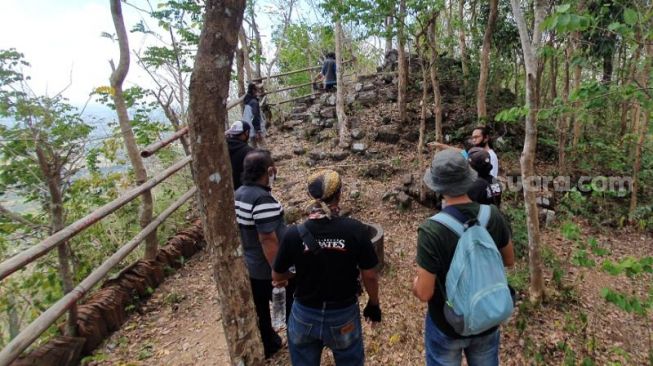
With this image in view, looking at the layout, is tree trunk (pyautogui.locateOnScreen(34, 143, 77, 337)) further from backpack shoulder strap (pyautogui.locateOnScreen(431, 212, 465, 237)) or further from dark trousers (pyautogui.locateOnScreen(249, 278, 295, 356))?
backpack shoulder strap (pyautogui.locateOnScreen(431, 212, 465, 237))

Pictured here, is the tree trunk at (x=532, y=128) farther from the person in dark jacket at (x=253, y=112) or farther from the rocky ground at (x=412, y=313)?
the person in dark jacket at (x=253, y=112)

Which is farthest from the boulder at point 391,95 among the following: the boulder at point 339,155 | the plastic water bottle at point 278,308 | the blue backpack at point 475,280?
the blue backpack at point 475,280

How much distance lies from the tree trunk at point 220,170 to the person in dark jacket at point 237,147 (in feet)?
5.59

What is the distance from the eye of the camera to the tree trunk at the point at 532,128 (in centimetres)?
317

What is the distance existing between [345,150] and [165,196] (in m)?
3.89

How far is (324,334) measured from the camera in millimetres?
1983

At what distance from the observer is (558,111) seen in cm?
280

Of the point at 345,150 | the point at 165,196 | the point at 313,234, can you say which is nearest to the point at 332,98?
the point at 345,150

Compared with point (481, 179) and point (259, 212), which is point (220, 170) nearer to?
point (259, 212)

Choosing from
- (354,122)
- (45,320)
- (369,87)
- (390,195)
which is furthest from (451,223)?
(369,87)

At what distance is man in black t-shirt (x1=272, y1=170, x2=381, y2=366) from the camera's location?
6.00ft

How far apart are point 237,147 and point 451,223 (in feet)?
7.78

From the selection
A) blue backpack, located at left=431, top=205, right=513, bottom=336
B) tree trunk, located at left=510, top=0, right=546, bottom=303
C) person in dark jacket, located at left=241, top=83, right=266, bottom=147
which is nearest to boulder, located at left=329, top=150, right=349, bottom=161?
person in dark jacket, located at left=241, top=83, right=266, bottom=147

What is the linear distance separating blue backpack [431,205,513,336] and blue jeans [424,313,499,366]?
234 millimetres
